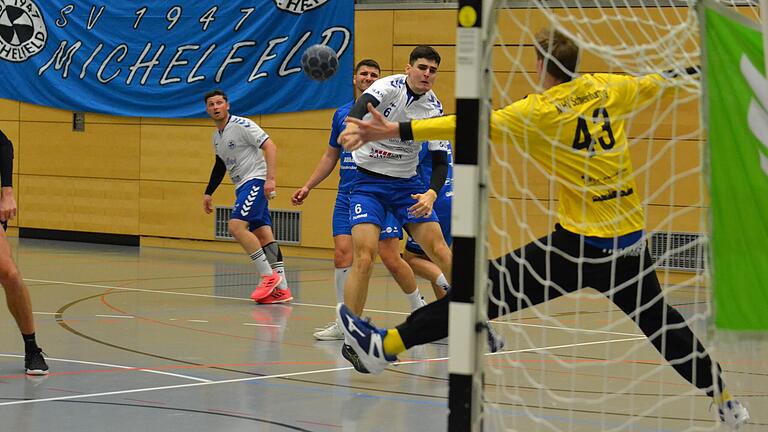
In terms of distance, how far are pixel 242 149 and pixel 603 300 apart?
3.67 metres

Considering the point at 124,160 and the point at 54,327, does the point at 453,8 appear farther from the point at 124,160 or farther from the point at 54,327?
the point at 54,327

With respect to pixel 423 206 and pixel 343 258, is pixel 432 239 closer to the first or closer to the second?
pixel 423 206

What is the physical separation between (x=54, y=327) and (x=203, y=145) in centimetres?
746

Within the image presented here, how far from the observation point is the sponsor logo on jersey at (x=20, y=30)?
17.6 meters

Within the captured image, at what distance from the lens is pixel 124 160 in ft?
56.3

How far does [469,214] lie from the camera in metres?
4.24

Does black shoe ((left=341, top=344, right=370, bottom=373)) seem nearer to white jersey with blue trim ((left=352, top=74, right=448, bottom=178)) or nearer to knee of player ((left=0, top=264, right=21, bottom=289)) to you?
white jersey with blue trim ((left=352, top=74, right=448, bottom=178))

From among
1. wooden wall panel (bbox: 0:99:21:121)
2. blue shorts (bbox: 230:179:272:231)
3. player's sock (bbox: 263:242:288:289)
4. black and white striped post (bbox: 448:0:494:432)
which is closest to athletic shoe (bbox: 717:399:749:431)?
black and white striped post (bbox: 448:0:494:432)

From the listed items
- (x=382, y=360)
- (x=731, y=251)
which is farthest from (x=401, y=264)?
(x=731, y=251)

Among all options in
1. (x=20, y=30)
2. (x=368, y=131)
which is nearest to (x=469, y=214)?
(x=368, y=131)

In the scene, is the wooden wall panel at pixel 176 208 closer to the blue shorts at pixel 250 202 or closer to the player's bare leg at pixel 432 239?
the blue shorts at pixel 250 202

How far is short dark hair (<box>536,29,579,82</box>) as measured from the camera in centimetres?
533

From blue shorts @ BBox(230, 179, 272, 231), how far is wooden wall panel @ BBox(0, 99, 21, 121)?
7.56 m

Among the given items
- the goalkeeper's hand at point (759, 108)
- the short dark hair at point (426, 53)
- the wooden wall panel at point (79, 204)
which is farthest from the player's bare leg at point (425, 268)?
the wooden wall panel at point (79, 204)
